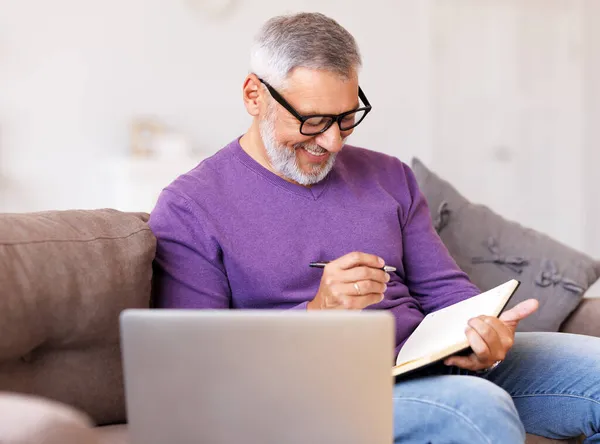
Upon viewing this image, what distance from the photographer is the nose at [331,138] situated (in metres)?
1.79

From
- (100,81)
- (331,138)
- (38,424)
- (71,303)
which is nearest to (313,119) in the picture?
(331,138)

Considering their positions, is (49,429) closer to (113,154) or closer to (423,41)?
(113,154)

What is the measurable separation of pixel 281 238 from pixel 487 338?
1.70 feet

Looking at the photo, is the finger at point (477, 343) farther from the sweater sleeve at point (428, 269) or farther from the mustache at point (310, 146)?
the mustache at point (310, 146)

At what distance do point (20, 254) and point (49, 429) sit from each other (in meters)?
0.61

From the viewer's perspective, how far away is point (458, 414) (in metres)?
1.37

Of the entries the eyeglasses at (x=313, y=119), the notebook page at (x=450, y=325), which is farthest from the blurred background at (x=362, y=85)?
the notebook page at (x=450, y=325)

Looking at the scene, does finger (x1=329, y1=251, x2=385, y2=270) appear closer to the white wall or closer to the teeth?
the teeth

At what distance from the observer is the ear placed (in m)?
1.87

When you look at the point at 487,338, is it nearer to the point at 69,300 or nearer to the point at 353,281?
the point at 353,281

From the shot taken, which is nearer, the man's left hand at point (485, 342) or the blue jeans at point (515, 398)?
the blue jeans at point (515, 398)

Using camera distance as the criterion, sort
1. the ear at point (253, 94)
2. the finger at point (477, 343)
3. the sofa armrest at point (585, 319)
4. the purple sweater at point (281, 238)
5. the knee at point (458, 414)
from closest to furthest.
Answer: the knee at point (458, 414), the finger at point (477, 343), the purple sweater at point (281, 238), the ear at point (253, 94), the sofa armrest at point (585, 319)

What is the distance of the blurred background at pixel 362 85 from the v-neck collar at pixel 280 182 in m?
1.20

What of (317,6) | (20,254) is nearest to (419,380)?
(20,254)
